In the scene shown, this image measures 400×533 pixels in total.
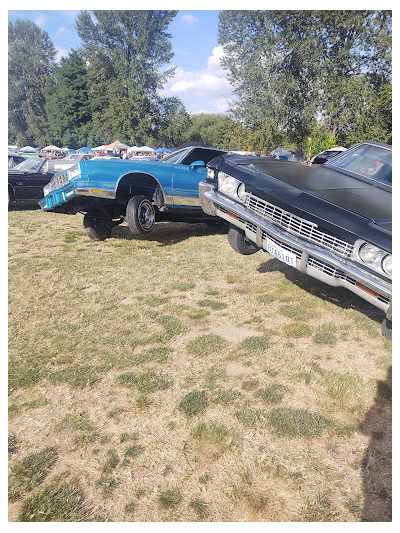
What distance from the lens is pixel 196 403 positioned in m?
2.34

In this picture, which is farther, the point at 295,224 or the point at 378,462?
the point at 295,224

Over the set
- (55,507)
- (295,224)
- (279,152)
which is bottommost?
(55,507)

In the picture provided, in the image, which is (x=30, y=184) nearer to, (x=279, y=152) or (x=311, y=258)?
(x=311, y=258)

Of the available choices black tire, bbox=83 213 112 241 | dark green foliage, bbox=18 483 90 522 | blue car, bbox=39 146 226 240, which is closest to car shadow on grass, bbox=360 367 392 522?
dark green foliage, bbox=18 483 90 522

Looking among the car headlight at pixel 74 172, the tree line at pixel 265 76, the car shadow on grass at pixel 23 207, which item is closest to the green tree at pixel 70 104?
the tree line at pixel 265 76

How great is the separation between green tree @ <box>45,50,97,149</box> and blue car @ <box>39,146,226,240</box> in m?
49.9

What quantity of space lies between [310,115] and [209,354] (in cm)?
2709

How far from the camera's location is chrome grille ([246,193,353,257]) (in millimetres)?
2975

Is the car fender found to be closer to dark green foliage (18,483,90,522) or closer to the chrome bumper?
the chrome bumper

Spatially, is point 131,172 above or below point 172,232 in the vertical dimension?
above

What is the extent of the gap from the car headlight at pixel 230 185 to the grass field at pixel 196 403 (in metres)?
1.13

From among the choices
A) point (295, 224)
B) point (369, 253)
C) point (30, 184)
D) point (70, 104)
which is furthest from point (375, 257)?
point (70, 104)

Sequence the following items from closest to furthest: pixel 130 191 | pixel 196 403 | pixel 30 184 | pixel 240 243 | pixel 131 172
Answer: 1. pixel 196 403
2. pixel 240 243
3. pixel 131 172
4. pixel 130 191
5. pixel 30 184

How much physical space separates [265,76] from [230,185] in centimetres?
2552
